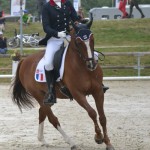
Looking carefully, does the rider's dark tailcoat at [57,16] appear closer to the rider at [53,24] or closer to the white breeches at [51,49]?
the rider at [53,24]

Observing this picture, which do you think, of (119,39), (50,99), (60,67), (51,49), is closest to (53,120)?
(50,99)

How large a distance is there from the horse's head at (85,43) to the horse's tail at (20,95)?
6.80 feet

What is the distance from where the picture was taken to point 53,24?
8719 millimetres

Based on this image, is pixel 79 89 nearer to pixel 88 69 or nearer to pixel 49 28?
pixel 88 69

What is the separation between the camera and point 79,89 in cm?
786

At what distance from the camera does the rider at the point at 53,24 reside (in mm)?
8477

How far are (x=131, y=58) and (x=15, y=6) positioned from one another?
5429 millimetres

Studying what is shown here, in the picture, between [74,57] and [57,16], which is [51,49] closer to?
[57,16]

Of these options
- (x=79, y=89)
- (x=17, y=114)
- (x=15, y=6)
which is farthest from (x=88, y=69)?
(x=15, y=6)

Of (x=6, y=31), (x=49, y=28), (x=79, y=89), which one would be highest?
(x=49, y=28)

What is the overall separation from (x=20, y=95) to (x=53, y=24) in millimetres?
1630

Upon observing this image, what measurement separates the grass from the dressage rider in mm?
12359

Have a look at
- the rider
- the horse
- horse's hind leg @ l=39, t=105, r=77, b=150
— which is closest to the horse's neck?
the horse

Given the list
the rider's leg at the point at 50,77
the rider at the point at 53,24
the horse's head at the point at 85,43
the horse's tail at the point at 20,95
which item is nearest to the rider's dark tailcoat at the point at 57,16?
the rider at the point at 53,24
